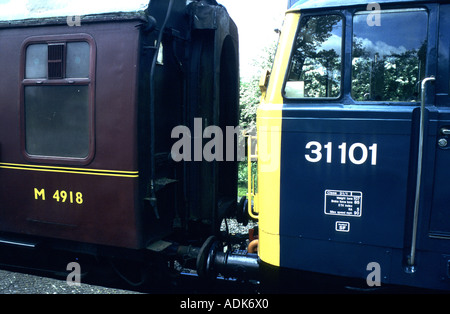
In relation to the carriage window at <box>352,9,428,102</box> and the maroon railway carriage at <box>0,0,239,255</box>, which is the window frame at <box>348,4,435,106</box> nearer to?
the carriage window at <box>352,9,428,102</box>

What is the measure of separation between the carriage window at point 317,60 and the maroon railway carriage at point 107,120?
119cm

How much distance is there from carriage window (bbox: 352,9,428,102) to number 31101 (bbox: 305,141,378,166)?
13.7 inches

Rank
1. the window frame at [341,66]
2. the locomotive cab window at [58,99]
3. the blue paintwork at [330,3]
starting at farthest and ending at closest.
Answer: the locomotive cab window at [58,99]
the window frame at [341,66]
the blue paintwork at [330,3]

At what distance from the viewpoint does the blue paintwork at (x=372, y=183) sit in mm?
2648

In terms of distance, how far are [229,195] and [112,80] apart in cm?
206

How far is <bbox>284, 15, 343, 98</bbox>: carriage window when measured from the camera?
284 cm

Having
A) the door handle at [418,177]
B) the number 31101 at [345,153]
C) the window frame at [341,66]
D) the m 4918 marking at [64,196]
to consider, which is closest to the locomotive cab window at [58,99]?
the m 4918 marking at [64,196]

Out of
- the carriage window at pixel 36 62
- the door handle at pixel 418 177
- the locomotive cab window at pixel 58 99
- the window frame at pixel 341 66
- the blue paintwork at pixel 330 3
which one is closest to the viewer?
the door handle at pixel 418 177

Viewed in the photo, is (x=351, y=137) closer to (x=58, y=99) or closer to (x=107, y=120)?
(x=107, y=120)

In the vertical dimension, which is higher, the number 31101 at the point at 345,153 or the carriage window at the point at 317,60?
the carriage window at the point at 317,60

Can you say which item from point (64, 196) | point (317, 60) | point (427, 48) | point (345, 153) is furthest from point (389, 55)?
point (64, 196)

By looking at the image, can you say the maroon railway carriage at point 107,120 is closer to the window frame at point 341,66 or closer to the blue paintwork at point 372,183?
the window frame at point 341,66

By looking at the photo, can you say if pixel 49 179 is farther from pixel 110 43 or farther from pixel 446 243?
pixel 446 243

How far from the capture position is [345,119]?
2.75 m
